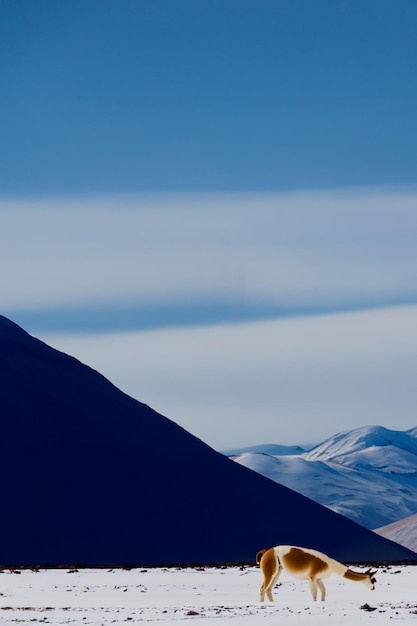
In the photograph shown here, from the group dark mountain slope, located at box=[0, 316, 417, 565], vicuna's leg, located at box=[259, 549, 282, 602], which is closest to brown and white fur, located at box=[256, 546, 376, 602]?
vicuna's leg, located at box=[259, 549, 282, 602]

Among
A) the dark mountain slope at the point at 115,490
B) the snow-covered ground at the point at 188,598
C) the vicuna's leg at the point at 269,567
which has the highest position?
the dark mountain slope at the point at 115,490

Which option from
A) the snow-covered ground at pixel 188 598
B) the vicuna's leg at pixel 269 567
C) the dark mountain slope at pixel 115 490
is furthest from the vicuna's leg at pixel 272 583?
the dark mountain slope at pixel 115 490

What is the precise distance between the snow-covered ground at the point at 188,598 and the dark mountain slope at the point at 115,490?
51.2 metres

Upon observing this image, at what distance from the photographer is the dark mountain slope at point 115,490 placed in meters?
94.1

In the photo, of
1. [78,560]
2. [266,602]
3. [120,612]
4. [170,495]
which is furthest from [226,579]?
[170,495]

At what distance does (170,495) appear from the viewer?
4215 inches

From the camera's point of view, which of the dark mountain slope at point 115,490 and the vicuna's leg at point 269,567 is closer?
the vicuna's leg at point 269,567

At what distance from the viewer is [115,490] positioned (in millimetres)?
104562

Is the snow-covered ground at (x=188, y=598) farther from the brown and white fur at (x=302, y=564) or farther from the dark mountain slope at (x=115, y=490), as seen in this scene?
the dark mountain slope at (x=115, y=490)

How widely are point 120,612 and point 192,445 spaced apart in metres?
96.5

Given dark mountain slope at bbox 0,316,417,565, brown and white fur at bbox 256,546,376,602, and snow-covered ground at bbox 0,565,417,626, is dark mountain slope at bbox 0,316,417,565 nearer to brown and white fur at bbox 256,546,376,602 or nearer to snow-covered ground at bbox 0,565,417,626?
snow-covered ground at bbox 0,565,417,626

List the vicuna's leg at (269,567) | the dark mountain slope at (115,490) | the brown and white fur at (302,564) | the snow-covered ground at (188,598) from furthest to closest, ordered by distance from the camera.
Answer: the dark mountain slope at (115,490) < the vicuna's leg at (269,567) < the brown and white fur at (302,564) < the snow-covered ground at (188,598)

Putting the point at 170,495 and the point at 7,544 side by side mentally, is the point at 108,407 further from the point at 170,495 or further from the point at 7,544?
the point at 7,544

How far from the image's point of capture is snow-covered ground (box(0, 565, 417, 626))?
22.4 meters
